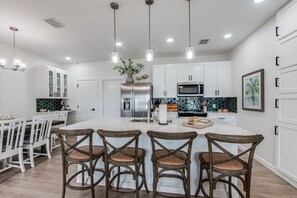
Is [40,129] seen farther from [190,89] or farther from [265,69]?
[265,69]

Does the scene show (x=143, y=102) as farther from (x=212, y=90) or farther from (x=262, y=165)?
(x=262, y=165)

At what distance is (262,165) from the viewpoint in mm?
3121

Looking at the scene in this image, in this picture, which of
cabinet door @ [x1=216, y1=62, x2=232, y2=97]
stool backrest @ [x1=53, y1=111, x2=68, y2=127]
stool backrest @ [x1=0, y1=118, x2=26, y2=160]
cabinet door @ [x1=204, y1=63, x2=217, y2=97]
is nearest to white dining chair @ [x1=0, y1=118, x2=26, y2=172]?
stool backrest @ [x1=0, y1=118, x2=26, y2=160]

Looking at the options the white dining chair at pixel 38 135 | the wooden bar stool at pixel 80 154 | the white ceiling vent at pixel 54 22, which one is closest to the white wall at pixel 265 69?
the wooden bar stool at pixel 80 154

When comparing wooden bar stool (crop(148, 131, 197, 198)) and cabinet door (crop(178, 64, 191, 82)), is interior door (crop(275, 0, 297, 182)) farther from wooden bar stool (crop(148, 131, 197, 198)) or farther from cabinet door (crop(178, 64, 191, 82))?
cabinet door (crop(178, 64, 191, 82))

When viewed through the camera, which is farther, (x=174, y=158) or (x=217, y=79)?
(x=217, y=79)

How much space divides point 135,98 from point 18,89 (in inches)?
131

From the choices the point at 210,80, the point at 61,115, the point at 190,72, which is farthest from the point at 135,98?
the point at 210,80

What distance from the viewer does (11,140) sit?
8.80 feet

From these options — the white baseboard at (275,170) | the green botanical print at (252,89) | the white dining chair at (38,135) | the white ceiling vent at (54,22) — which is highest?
the white ceiling vent at (54,22)

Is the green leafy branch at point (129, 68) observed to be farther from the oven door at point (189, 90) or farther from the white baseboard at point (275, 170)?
the white baseboard at point (275, 170)

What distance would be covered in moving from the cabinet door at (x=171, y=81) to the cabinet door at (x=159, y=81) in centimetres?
13

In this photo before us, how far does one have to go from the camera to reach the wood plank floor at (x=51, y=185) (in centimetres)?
219

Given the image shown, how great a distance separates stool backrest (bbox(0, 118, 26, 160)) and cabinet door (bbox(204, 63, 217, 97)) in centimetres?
453
